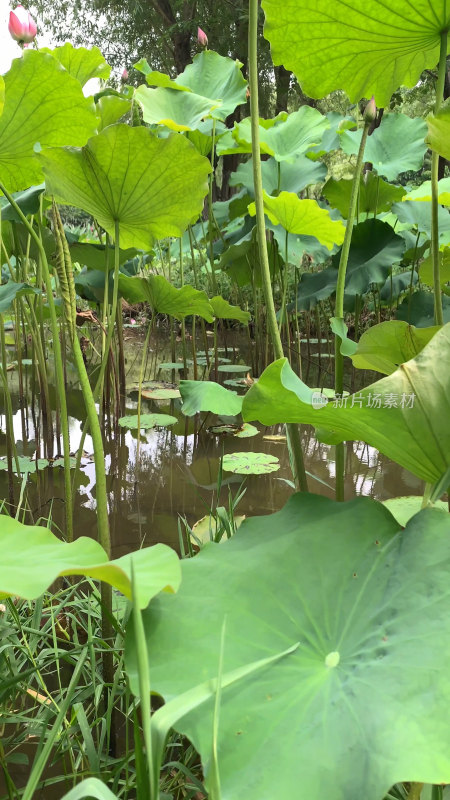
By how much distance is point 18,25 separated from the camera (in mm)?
1304

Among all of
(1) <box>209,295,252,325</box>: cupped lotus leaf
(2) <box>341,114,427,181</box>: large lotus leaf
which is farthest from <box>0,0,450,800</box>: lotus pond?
(2) <box>341,114,427,181</box>: large lotus leaf

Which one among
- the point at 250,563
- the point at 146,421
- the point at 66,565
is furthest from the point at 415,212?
the point at 66,565

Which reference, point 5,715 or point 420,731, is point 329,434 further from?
point 5,715

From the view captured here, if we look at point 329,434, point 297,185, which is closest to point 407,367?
point 329,434

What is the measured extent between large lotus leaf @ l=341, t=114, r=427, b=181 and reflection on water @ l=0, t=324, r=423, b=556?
1334 mm

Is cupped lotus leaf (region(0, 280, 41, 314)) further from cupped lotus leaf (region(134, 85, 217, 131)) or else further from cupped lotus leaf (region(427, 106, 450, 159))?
cupped lotus leaf (region(427, 106, 450, 159))

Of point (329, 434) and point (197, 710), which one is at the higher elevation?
point (329, 434)

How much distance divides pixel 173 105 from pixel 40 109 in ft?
3.72

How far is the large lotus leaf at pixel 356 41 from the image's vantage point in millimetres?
742

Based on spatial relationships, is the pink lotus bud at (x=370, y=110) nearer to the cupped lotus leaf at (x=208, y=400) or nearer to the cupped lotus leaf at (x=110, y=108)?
the cupped lotus leaf at (x=110, y=108)

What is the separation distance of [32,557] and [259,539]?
229mm

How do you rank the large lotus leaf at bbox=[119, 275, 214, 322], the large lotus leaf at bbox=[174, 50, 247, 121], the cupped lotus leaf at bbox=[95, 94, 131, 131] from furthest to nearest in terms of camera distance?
the large lotus leaf at bbox=[174, 50, 247, 121] < the large lotus leaf at bbox=[119, 275, 214, 322] < the cupped lotus leaf at bbox=[95, 94, 131, 131]

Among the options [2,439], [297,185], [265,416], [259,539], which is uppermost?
[297,185]

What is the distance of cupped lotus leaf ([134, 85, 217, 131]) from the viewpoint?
1928mm
